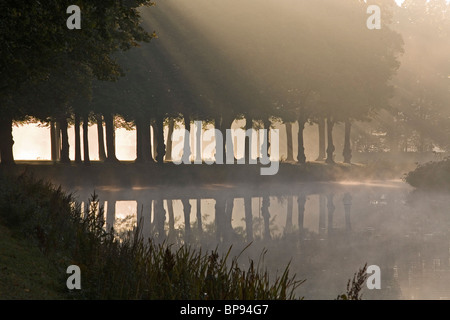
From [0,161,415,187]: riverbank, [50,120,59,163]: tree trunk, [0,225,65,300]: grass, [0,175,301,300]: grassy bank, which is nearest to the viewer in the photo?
[0,175,301,300]: grassy bank

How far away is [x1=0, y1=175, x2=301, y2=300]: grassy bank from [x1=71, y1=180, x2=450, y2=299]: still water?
4.47 ft

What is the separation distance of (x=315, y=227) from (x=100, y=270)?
19319 millimetres

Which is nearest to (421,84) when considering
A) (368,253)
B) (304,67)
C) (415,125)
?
(415,125)

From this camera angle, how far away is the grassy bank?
11.8 meters

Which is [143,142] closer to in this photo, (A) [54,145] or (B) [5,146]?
(A) [54,145]

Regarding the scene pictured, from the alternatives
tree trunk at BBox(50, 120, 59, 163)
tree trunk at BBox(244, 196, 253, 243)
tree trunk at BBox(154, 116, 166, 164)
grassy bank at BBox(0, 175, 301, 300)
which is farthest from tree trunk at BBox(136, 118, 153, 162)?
grassy bank at BBox(0, 175, 301, 300)

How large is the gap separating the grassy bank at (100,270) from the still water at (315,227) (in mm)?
1363

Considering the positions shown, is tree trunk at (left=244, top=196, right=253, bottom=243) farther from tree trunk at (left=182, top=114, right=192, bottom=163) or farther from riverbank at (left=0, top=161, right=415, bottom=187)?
tree trunk at (left=182, top=114, right=192, bottom=163)

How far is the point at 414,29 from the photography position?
98.3m

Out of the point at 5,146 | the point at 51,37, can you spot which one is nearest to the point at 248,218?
the point at 51,37

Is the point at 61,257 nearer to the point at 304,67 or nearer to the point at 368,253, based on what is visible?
the point at 368,253

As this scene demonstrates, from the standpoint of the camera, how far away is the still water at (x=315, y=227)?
1959 centimetres
